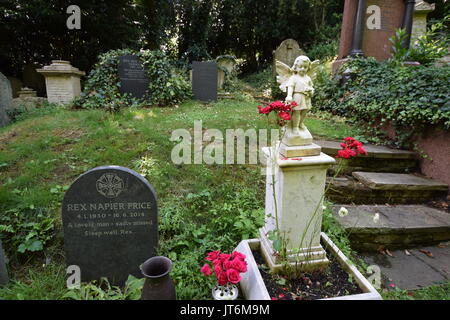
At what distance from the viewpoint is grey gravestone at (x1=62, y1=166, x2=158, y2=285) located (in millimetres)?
2111

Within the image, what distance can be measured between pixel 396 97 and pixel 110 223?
14.2ft

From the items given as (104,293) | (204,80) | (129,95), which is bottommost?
(104,293)

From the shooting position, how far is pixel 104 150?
3.87 meters

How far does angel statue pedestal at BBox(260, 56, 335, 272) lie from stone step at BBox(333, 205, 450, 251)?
582 millimetres

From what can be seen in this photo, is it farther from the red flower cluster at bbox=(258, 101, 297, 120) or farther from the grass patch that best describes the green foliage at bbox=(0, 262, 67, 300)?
the red flower cluster at bbox=(258, 101, 297, 120)

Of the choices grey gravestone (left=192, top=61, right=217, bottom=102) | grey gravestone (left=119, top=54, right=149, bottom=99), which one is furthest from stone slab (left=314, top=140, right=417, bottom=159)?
grey gravestone (left=119, top=54, right=149, bottom=99)

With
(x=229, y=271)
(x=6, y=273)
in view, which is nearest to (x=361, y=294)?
(x=229, y=271)

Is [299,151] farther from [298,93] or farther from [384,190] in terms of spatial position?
[384,190]

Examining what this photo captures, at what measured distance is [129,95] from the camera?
6992 millimetres

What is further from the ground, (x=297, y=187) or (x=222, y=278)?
(x=297, y=187)

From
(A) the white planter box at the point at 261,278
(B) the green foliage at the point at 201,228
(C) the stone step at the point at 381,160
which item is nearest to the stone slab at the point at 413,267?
(A) the white planter box at the point at 261,278

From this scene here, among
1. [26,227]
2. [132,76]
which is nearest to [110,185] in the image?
[26,227]

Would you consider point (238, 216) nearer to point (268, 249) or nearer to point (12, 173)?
point (268, 249)
